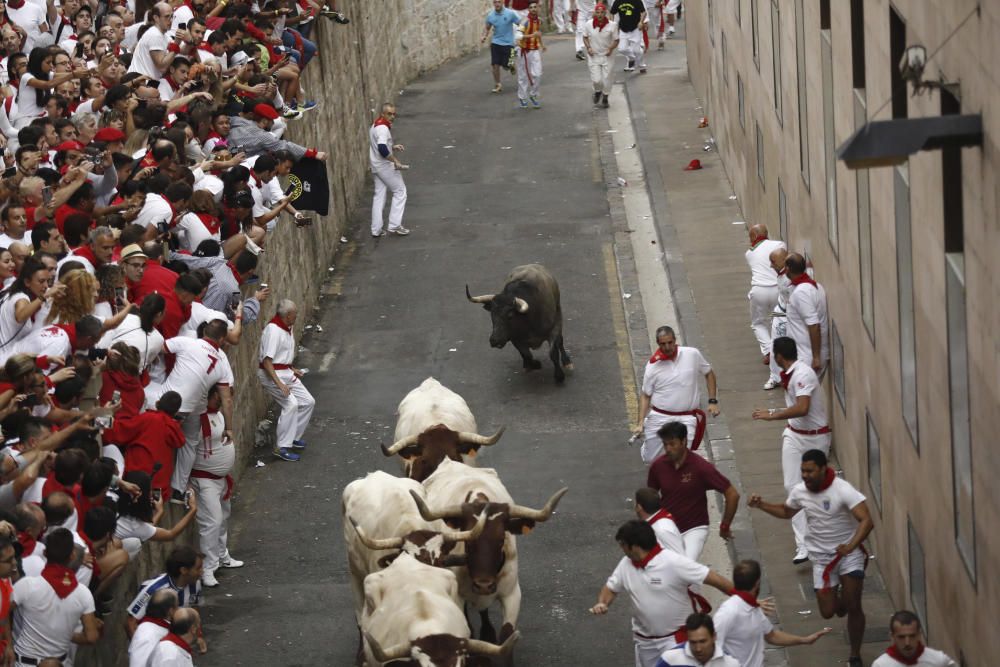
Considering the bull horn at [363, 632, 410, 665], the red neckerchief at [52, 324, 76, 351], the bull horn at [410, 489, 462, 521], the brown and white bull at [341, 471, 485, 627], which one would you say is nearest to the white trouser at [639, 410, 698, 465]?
the brown and white bull at [341, 471, 485, 627]

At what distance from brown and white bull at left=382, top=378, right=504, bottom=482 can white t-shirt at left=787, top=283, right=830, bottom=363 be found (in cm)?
336

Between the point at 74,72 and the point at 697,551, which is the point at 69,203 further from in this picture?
the point at 697,551

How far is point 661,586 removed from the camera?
39.6 ft

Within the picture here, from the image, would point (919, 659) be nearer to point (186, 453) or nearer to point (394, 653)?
point (394, 653)

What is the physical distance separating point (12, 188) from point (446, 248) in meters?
11.3

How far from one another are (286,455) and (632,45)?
64.9 feet

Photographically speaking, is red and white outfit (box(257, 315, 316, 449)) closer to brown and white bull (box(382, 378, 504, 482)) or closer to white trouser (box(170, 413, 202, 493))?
brown and white bull (box(382, 378, 504, 482))

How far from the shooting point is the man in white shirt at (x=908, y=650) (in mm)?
10555

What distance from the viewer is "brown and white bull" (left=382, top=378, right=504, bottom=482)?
1504 cm

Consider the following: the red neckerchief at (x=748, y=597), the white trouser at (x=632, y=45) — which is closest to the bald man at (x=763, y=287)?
the red neckerchief at (x=748, y=597)

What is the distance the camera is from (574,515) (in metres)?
17.0

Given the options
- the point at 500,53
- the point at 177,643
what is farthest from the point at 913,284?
the point at 500,53

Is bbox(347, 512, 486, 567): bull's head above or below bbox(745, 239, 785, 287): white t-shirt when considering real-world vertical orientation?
above

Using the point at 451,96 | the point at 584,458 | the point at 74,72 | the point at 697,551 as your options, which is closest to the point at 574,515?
the point at 584,458
